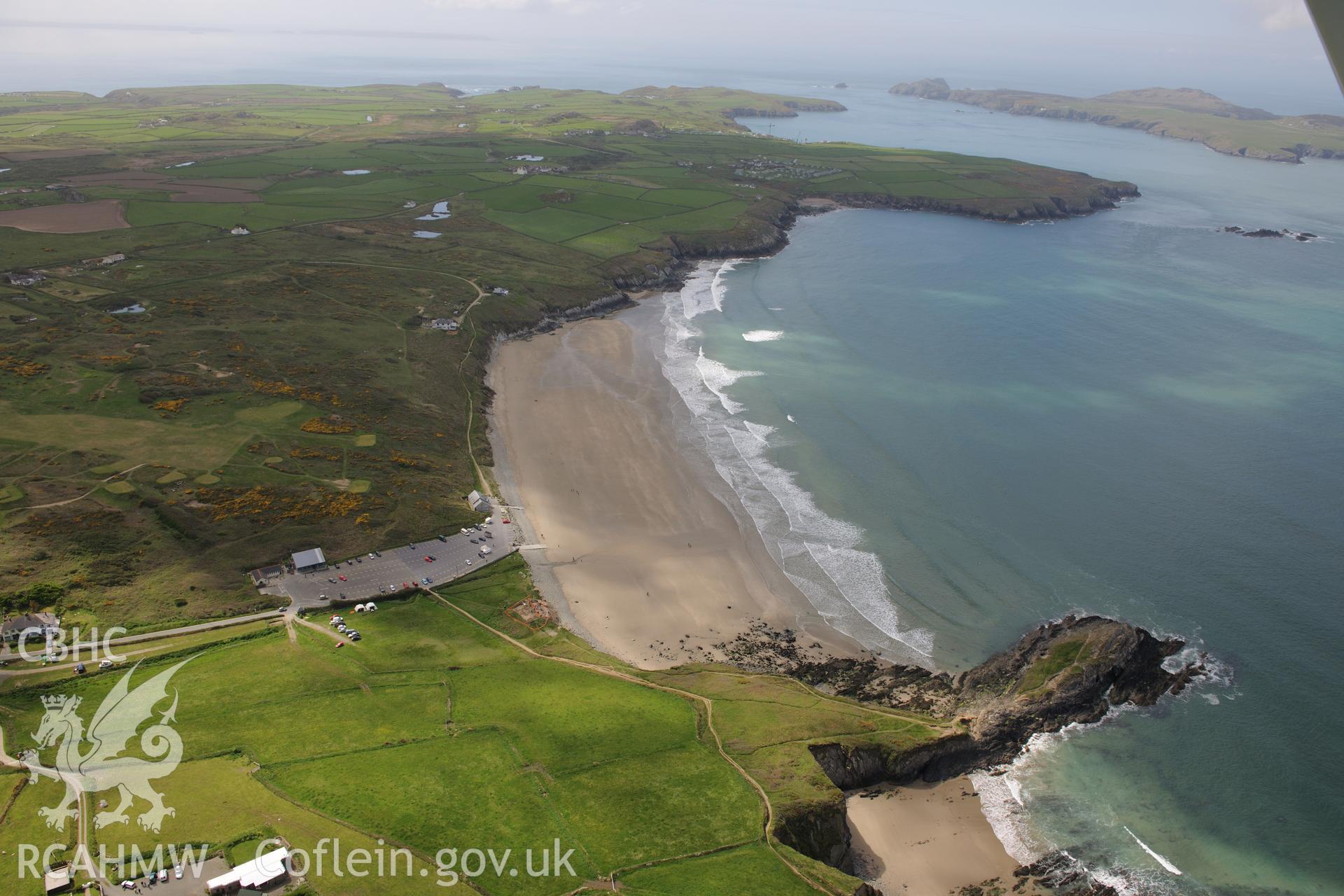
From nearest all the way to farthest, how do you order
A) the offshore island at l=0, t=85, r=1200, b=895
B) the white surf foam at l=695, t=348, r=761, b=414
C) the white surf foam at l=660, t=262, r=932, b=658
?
the offshore island at l=0, t=85, r=1200, b=895 → the white surf foam at l=660, t=262, r=932, b=658 → the white surf foam at l=695, t=348, r=761, b=414

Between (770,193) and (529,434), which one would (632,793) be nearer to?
(529,434)

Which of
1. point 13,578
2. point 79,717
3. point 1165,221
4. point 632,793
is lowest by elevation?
point 632,793

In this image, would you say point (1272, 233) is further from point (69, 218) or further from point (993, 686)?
point (69, 218)

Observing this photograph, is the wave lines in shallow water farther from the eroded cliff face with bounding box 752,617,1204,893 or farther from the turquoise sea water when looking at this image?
the eroded cliff face with bounding box 752,617,1204,893

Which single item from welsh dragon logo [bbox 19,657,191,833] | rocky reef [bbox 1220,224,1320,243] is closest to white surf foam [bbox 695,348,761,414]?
welsh dragon logo [bbox 19,657,191,833]

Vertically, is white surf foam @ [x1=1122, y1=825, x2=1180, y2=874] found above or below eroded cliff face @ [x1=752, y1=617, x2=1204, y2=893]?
below

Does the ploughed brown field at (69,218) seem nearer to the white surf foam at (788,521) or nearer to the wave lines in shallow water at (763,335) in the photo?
the white surf foam at (788,521)

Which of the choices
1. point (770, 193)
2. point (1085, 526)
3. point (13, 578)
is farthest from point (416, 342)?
point (770, 193)
